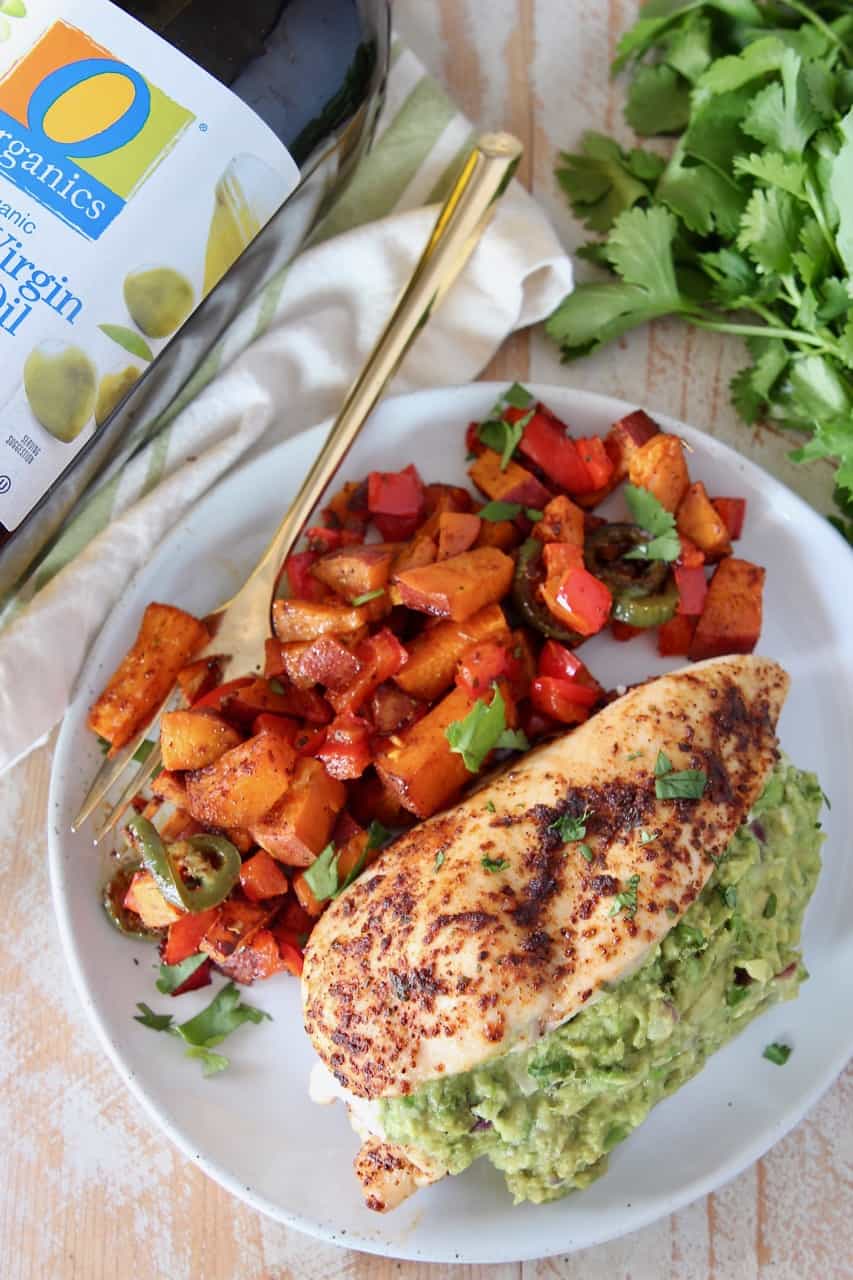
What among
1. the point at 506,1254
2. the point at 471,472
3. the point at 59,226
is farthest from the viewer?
the point at 471,472

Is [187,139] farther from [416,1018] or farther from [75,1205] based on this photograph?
[75,1205]

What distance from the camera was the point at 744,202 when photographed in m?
3.08

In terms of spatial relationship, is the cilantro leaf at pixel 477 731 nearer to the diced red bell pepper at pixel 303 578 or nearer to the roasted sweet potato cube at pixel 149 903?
the diced red bell pepper at pixel 303 578

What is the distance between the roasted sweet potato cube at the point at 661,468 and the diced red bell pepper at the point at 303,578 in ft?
2.69

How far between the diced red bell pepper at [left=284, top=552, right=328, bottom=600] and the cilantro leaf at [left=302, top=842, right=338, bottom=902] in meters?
0.62

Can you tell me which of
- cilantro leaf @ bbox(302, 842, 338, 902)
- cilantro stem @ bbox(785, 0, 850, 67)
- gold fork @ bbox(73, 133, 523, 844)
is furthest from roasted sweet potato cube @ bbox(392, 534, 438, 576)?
cilantro stem @ bbox(785, 0, 850, 67)

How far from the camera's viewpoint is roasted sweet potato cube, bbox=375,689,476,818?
2.63m

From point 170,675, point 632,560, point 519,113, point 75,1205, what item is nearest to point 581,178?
point 519,113

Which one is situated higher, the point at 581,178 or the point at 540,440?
the point at 581,178

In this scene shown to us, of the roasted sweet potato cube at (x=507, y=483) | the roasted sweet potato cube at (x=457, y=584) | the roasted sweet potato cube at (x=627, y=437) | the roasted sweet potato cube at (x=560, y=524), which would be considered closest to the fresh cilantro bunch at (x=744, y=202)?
the roasted sweet potato cube at (x=627, y=437)

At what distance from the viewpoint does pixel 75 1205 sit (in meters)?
2.91

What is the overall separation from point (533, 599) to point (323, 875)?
0.81m

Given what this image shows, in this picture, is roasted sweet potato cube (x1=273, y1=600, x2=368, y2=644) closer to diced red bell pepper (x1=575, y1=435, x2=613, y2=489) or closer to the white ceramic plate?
the white ceramic plate

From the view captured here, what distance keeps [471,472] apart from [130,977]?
149 centimetres
